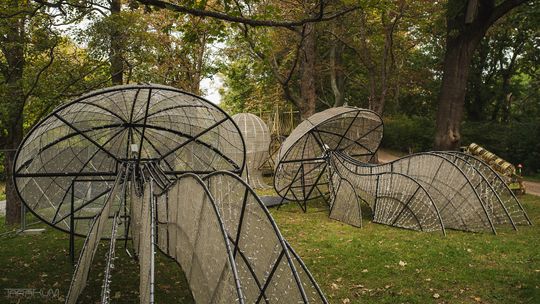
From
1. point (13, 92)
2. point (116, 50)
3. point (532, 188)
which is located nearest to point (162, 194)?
point (13, 92)

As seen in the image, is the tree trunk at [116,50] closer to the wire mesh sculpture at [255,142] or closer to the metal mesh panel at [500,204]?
the metal mesh panel at [500,204]

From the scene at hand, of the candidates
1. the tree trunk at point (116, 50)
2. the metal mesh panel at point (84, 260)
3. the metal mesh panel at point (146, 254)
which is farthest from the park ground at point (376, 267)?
the tree trunk at point (116, 50)

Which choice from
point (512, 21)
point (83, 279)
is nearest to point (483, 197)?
point (512, 21)

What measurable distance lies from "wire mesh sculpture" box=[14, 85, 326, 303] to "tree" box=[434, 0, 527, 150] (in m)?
8.45

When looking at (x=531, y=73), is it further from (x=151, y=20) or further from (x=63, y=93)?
(x=63, y=93)

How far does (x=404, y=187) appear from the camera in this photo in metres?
10.2

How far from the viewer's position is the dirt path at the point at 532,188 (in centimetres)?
1501

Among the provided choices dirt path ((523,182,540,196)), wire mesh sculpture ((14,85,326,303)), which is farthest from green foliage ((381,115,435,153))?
wire mesh sculpture ((14,85,326,303))

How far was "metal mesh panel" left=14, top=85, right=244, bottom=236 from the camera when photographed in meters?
7.13

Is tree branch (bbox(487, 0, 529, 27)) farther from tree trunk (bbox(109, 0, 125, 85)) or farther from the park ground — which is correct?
tree trunk (bbox(109, 0, 125, 85))

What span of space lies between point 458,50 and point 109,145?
1058 centimetres

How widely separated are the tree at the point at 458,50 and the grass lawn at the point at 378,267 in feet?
A: 17.0

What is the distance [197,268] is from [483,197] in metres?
8.66

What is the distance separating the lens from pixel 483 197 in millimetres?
10453
